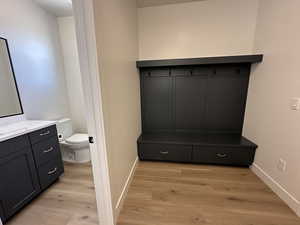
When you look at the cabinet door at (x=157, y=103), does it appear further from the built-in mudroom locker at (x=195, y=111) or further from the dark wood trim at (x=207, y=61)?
the dark wood trim at (x=207, y=61)

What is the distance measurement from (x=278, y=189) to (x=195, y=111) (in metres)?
1.43

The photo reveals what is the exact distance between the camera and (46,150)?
1.79 metres

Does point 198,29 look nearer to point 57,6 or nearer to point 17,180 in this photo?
point 57,6

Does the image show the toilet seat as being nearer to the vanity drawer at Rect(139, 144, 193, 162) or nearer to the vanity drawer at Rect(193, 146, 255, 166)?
the vanity drawer at Rect(139, 144, 193, 162)

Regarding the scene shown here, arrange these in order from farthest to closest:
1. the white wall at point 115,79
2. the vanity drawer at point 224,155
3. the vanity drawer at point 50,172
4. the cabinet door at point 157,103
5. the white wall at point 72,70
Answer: the white wall at point 72,70, the cabinet door at point 157,103, the vanity drawer at point 224,155, the vanity drawer at point 50,172, the white wall at point 115,79

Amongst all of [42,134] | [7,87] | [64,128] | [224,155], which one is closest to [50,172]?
[42,134]

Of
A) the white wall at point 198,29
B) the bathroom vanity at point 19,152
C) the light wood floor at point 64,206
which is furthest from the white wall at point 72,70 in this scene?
the white wall at point 198,29

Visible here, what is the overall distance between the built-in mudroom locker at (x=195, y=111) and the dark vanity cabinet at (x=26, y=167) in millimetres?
1237

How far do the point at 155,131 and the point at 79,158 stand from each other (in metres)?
1.42

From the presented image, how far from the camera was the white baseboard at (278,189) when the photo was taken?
1436 millimetres

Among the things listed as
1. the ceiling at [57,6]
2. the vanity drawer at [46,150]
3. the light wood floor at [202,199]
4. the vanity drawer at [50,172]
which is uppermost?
the ceiling at [57,6]

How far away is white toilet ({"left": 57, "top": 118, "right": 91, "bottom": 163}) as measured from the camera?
2377mm

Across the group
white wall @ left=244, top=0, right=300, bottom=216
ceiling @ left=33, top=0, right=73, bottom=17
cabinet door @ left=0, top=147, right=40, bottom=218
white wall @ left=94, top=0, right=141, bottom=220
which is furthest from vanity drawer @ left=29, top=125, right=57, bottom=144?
white wall @ left=244, top=0, right=300, bottom=216

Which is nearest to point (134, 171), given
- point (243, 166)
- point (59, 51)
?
point (243, 166)
